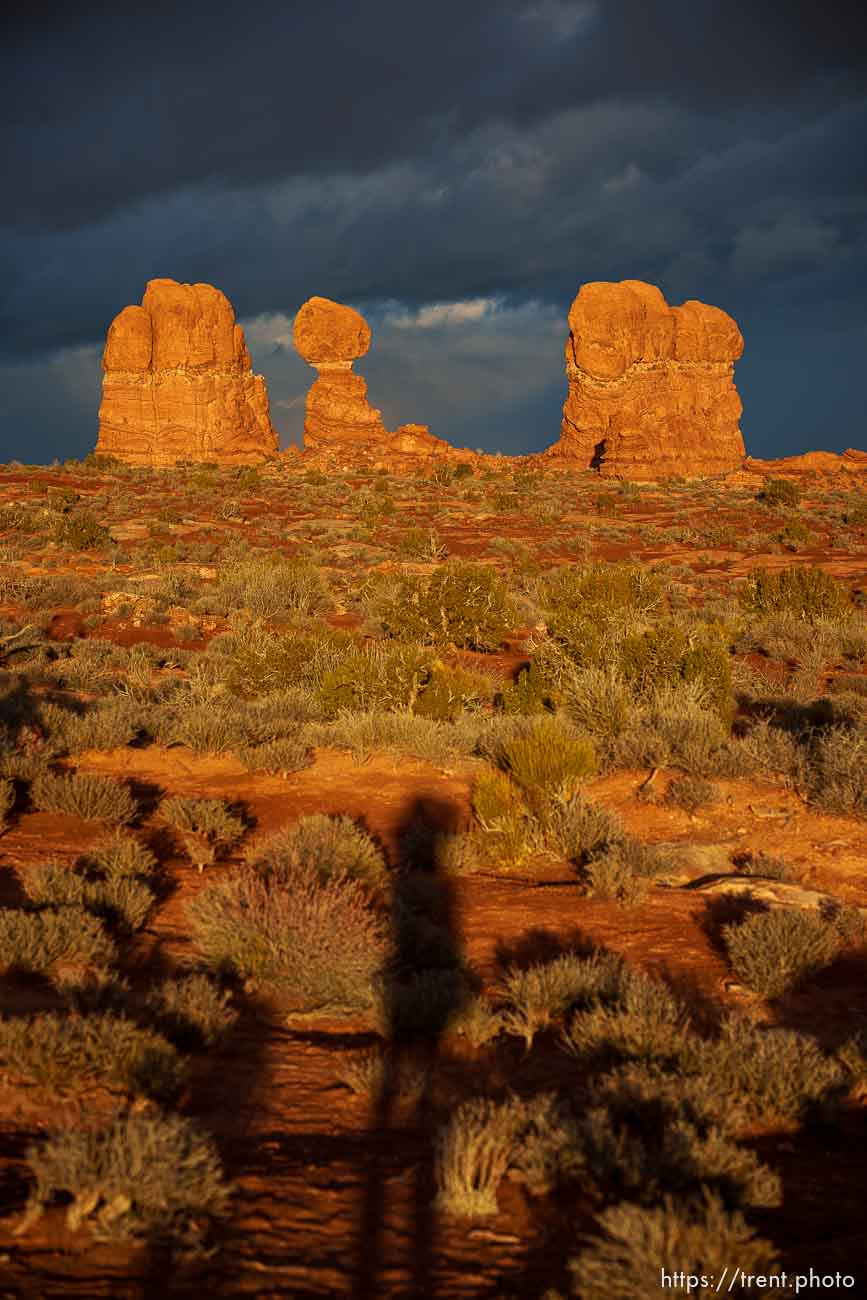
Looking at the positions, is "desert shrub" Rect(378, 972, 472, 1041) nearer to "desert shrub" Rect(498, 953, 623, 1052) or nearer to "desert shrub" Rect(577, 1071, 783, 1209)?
"desert shrub" Rect(498, 953, 623, 1052)

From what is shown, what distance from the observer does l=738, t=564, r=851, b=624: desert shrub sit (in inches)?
742

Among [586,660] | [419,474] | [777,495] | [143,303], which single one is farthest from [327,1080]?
[143,303]

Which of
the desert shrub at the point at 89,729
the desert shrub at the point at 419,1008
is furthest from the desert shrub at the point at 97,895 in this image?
the desert shrub at the point at 89,729

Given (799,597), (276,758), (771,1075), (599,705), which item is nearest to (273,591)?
(799,597)

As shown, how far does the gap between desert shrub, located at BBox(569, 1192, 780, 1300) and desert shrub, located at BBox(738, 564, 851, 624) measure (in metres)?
16.9

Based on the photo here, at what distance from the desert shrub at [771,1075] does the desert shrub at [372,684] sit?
847cm

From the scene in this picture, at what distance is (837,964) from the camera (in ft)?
18.5

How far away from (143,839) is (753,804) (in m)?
5.69

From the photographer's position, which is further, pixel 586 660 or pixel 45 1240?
pixel 586 660

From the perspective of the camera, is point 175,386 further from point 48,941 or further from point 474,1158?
point 474,1158

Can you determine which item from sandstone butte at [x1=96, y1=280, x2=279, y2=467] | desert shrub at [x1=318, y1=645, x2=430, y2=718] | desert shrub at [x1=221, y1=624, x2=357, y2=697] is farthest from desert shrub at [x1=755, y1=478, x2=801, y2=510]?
sandstone butte at [x1=96, y1=280, x2=279, y2=467]

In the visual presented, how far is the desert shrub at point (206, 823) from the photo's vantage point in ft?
25.2

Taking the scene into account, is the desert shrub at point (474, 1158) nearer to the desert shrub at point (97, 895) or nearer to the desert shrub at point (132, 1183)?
the desert shrub at point (132, 1183)

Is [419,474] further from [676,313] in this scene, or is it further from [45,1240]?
[45,1240]
